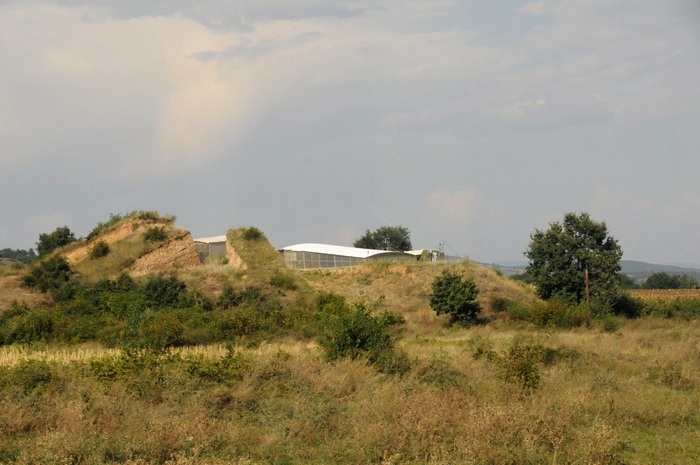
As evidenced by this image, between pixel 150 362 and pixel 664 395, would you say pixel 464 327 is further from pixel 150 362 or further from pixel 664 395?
pixel 150 362

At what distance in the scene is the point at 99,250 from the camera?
40.2m

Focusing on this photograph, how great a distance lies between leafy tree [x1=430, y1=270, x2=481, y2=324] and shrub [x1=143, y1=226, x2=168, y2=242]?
16.2 m

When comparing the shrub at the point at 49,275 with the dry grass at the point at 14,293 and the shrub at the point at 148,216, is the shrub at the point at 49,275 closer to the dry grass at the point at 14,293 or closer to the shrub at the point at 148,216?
the dry grass at the point at 14,293

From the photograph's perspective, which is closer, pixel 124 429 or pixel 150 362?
pixel 124 429

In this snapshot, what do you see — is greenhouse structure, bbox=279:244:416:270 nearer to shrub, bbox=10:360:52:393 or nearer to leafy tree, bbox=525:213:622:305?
leafy tree, bbox=525:213:622:305

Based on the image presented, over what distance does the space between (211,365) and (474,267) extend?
30042 millimetres

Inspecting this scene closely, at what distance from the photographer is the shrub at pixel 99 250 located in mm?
40094

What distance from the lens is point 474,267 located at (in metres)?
43.8

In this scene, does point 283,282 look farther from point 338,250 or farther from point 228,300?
point 338,250

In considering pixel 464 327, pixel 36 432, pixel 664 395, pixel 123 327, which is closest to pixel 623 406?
pixel 664 395

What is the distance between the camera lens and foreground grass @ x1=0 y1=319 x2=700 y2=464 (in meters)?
10.7

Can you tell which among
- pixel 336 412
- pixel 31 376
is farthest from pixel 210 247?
pixel 336 412

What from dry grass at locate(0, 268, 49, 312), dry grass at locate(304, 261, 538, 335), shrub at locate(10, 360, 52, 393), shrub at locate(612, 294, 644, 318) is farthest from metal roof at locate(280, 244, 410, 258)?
shrub at locate(10, 360, 52, 393)

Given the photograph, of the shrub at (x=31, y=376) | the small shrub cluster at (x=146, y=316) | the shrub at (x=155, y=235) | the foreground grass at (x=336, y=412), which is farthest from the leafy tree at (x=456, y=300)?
the shrub at (x=31, y=376)
